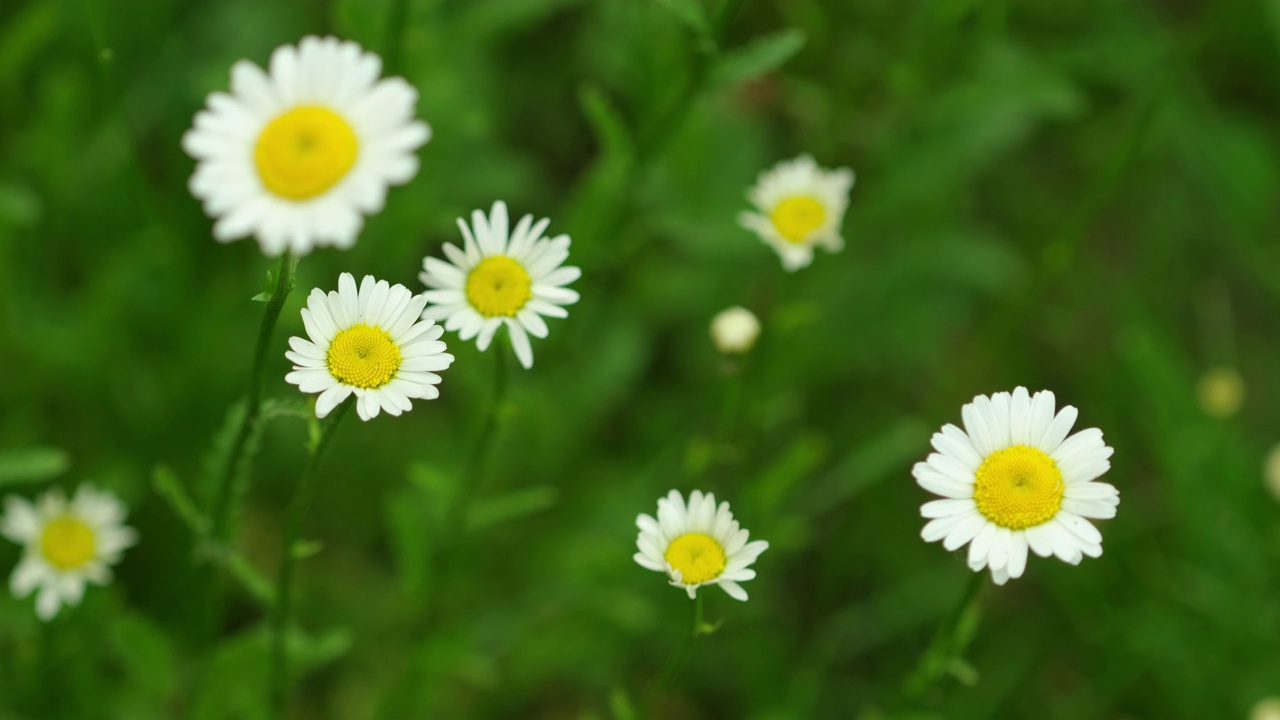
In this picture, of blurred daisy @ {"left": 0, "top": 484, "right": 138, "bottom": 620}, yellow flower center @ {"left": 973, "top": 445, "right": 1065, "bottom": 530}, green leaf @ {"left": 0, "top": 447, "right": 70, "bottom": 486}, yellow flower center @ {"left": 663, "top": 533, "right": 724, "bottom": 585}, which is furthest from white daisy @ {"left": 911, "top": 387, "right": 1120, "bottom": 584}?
blurred daisy @ {"left": 0, "top": 484, "right": 138, "bottom": 620}

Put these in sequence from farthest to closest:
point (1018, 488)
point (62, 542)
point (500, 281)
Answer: point (62, 542)
point (500, 281)
point (1018, 488)

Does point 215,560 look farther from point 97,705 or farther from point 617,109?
point 617,109

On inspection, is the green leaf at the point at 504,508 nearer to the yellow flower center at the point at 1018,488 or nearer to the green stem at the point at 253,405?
the green stem at the point at 253,405

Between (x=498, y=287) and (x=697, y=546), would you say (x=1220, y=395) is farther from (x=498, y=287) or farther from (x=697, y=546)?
(x=498, y=287)

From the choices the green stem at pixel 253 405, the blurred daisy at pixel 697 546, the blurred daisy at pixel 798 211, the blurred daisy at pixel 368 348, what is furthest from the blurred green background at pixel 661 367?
the blurred daisy at pixel 368 348

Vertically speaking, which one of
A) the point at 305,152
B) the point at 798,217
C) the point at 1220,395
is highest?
the point at 1220,395

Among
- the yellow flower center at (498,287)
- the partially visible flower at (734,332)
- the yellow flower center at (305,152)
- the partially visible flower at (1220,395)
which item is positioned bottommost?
the yellow flower center at (305,152)

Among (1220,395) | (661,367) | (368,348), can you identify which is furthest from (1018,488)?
(661,367)
